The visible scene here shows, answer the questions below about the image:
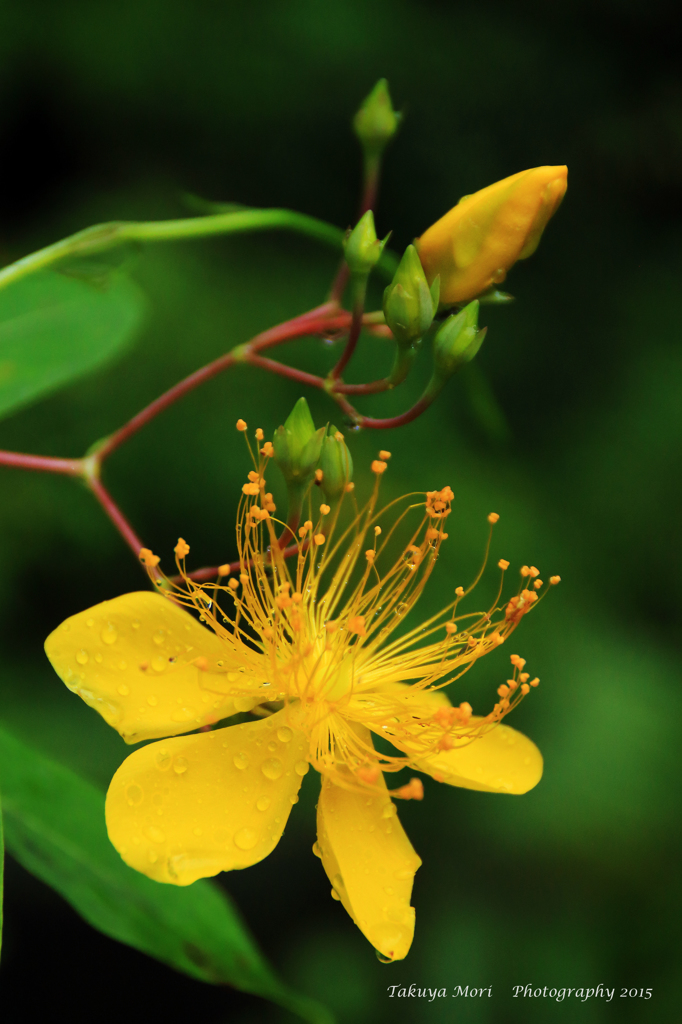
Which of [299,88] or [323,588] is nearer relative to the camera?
[323,588]

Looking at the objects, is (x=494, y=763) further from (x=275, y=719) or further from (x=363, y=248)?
(x=363, y=248)

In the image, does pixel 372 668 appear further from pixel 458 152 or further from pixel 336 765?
pixel 458 152

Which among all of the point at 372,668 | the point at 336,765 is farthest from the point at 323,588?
the point at 336,765

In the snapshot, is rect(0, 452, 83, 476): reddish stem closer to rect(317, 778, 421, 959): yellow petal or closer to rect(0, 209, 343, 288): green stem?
rect(0, 209, 343, 288): green stem

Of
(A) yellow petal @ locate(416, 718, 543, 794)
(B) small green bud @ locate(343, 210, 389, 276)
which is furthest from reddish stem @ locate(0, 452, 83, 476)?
(A) yellow petal @ locate(416, 718, 543, 794)

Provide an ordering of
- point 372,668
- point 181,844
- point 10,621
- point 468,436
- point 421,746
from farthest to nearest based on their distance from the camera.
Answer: point 468,436 < point 10,621 < point 372,668 < point 421,746 < point 181,844

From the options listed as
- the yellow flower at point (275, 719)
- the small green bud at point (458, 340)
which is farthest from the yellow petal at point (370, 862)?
the small green bud at point (458, 340)

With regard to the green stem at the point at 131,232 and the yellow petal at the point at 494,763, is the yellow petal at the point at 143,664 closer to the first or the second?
the yellow petal at the point at 494,763
